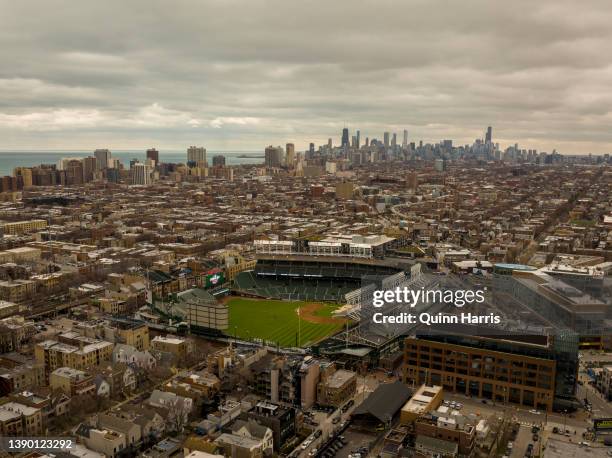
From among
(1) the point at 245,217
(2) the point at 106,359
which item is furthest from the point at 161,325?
(1) the point at 245,217

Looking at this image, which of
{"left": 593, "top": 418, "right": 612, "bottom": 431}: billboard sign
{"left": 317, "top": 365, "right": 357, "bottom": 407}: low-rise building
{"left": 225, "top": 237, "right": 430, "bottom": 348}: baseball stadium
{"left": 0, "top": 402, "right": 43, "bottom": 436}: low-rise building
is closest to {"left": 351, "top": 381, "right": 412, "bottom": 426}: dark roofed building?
{"left": 317, "top": 365, "right": 357, "bottom": 407}: low-rise building

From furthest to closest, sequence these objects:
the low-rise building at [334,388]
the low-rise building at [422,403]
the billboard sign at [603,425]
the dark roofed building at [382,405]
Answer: the low-rise building at [334,388] → the dark roofed building at [382,405] → the low-rise building at [422,403] → the billboard sign at [603,425]

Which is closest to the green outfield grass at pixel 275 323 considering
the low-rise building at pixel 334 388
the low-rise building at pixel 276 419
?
the low-rise building at pixel 334 388

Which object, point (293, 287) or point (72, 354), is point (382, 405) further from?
point (293, 287)

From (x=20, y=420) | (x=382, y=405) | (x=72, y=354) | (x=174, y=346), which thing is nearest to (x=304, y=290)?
(x=174, y=346)

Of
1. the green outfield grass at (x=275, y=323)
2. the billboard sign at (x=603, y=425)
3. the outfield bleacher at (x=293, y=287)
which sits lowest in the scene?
the green outfield grass at (x=275, y=323)

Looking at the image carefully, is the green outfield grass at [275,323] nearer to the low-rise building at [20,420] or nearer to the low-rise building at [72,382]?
the low-rise building at [72,382]

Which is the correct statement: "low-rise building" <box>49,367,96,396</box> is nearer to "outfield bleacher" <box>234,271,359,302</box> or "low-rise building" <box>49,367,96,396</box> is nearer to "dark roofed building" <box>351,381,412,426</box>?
"dark roofed building" <box>351,381,412,426</box>

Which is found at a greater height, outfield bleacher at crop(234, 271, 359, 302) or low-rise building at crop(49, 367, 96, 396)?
low-rise building at crop(49, 367, 96, 396)
